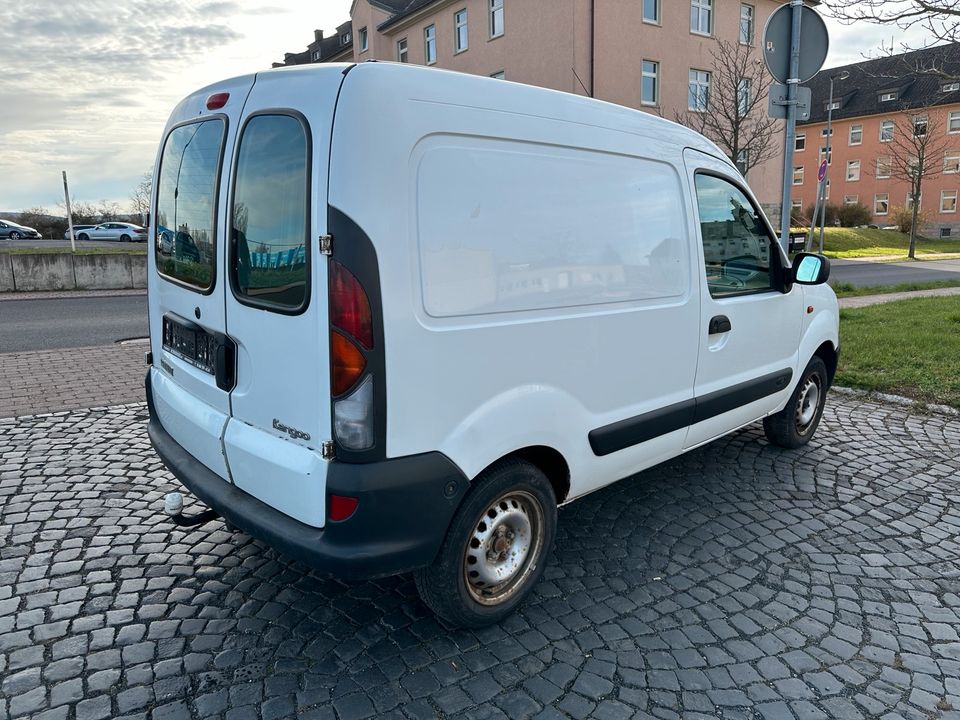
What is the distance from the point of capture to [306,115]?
2.44 m

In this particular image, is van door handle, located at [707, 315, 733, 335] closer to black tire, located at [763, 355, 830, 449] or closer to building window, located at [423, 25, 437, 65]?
black tire, located at [763, 355, 830, 449]

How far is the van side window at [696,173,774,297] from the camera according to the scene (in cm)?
387

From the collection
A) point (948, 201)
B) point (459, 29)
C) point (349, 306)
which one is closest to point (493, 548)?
point (349, 306)

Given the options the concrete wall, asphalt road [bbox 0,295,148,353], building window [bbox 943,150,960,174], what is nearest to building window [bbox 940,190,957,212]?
building window [bbox 943,150,960,174]

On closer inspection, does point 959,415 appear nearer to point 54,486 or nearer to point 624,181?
point 624,181

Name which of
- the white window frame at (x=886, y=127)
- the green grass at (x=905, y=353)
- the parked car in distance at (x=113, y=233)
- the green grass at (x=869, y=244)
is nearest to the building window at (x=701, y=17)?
the green grass at (x=869, y=244)

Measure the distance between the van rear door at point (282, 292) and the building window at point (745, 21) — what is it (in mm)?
33868

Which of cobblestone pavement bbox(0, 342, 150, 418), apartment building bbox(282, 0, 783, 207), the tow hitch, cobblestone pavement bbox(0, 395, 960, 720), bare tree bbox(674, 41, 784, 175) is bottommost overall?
cobblestone pavement bbox(0, 395, 960, 720)

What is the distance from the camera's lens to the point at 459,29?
33.5m

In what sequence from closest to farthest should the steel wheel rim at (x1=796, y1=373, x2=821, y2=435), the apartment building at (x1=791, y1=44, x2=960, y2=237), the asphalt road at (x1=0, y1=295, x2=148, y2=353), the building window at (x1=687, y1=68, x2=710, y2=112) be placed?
the steel wheel rim at (x1=796, y1=373, x2=821, y2=435), the asphalt road at (x1=0, y1=295, x2=148, y2=353), the building window at (x1=687, y1=68, x2=710, y2=112), the apartment building at (x1=791, y1=44, x2=960, y2=237)

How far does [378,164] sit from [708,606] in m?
2.37

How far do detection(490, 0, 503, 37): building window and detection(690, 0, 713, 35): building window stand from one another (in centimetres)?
825

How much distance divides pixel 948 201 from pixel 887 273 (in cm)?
4147

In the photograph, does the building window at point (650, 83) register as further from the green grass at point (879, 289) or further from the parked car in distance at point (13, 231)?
the parked car in distance at point (13, 231)
